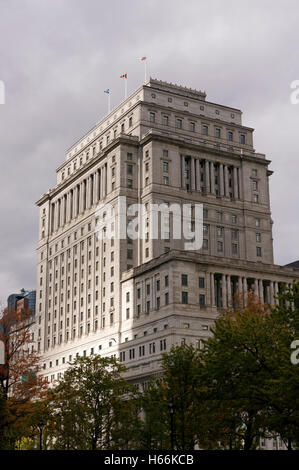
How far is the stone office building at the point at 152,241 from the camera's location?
369 ft

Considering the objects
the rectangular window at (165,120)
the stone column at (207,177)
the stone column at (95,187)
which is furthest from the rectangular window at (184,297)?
the rectangular window at (165,120)

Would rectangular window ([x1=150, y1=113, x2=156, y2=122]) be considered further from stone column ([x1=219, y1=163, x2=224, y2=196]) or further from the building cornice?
the building cornice

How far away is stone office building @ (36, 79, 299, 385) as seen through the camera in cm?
11250

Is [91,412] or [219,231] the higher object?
[219,231]

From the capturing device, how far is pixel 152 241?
124688 millimetres

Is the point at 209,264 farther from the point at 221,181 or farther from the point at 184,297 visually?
the point at 221,181

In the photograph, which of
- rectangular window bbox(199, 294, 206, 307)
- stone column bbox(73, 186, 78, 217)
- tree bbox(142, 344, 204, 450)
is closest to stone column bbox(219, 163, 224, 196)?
rectangular window bbox(199, 294, 206, 307)

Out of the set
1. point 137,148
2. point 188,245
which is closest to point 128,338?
point 188,245

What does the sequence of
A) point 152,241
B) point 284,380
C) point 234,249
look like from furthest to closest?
point 234,249 → point 152,241 → point 284,380

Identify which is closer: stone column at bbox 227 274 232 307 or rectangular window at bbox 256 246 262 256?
stone column at bbox 227 274 232 307

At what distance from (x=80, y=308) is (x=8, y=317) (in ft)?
210

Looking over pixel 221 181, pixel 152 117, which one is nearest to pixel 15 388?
pixel 221 181

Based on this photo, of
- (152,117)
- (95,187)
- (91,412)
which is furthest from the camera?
(95,187)

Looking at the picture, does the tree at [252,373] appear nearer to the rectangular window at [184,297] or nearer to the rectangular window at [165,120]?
the rectangular window at [184,297]
